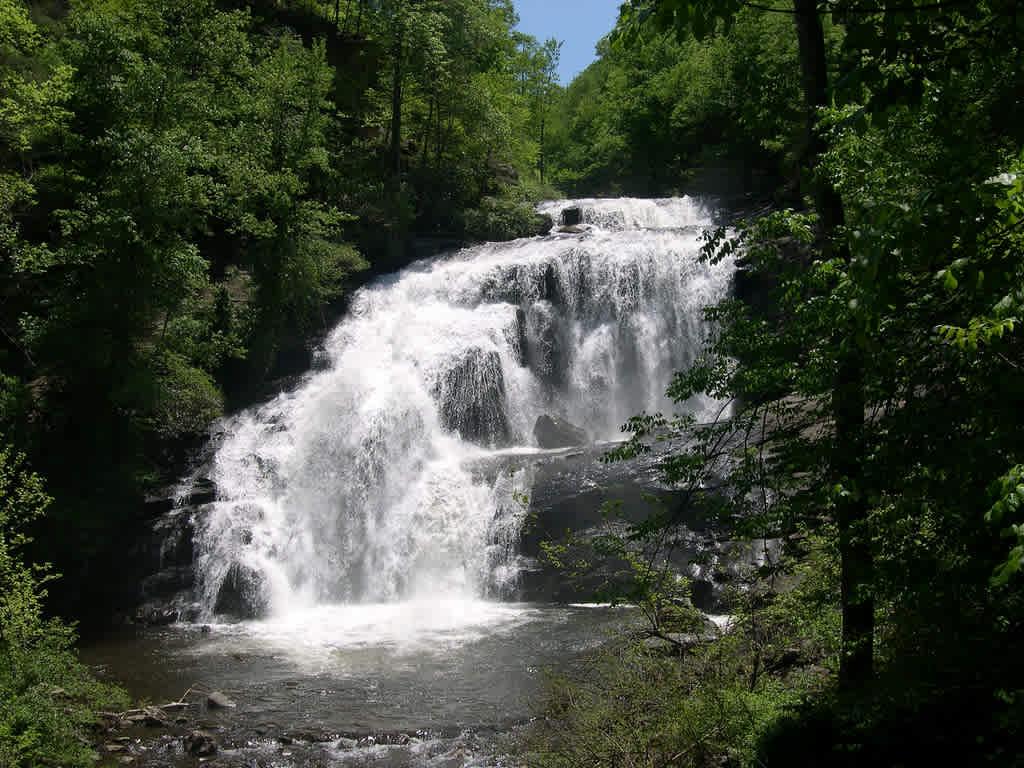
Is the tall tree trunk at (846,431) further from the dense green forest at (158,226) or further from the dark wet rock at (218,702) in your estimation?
the dense green forest at (158,226)

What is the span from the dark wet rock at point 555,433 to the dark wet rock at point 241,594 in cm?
780

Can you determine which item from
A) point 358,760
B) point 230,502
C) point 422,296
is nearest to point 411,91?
point 422,296

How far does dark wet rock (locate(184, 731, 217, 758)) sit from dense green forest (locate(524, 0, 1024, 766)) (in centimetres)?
406

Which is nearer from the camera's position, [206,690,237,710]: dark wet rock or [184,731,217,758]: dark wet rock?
[184,731,217,758]: dark wet rock

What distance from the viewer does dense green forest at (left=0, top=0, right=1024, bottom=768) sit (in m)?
3.55

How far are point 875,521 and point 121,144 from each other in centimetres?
1745

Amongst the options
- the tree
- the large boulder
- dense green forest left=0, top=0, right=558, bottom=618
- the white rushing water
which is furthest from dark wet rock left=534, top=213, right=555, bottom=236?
the tree

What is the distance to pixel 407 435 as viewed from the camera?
19.0 metres

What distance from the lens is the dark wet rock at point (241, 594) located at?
15.4 m

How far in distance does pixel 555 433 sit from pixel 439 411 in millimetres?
3131

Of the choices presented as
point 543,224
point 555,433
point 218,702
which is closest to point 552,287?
point 555,433

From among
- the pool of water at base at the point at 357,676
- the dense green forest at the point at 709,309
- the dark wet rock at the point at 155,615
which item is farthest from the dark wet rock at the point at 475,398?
the dark wet rock at the point at 155,615

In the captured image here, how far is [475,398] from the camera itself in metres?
20.4

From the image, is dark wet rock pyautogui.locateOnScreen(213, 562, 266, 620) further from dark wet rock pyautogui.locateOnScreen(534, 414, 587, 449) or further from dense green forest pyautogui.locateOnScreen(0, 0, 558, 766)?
dark wet rock pyautogui.locateOnScreen(534, 414, 587, 449)
